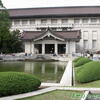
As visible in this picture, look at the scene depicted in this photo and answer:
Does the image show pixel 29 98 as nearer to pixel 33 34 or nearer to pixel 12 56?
pixel 12 56

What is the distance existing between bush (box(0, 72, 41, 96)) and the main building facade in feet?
121

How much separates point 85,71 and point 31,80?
164 inches

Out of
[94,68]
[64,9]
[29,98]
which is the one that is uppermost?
[64,9]

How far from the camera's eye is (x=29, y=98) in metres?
8.98

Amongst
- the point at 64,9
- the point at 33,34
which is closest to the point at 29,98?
the point at 33,34

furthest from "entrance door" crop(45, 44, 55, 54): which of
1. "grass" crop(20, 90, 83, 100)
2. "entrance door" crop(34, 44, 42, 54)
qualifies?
"grass" crop(20, 90, 83, 100)

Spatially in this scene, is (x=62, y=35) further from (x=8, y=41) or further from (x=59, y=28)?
(x=8, y=41)

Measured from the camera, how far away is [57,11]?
58312 mm

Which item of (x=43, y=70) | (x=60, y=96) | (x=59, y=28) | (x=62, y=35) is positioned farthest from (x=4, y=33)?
(x=60, y=96)

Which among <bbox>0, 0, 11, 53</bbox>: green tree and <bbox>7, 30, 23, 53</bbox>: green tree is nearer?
<bbox>0, 0, 11, 53</bbox>: green tree

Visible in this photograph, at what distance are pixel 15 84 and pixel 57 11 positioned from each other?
50.1 metres

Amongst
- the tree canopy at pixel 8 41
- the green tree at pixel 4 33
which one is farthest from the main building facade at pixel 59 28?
the green tree at pixel 4 33

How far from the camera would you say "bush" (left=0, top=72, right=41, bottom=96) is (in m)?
9.16

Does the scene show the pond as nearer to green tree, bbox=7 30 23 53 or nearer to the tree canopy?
the tree canopy
